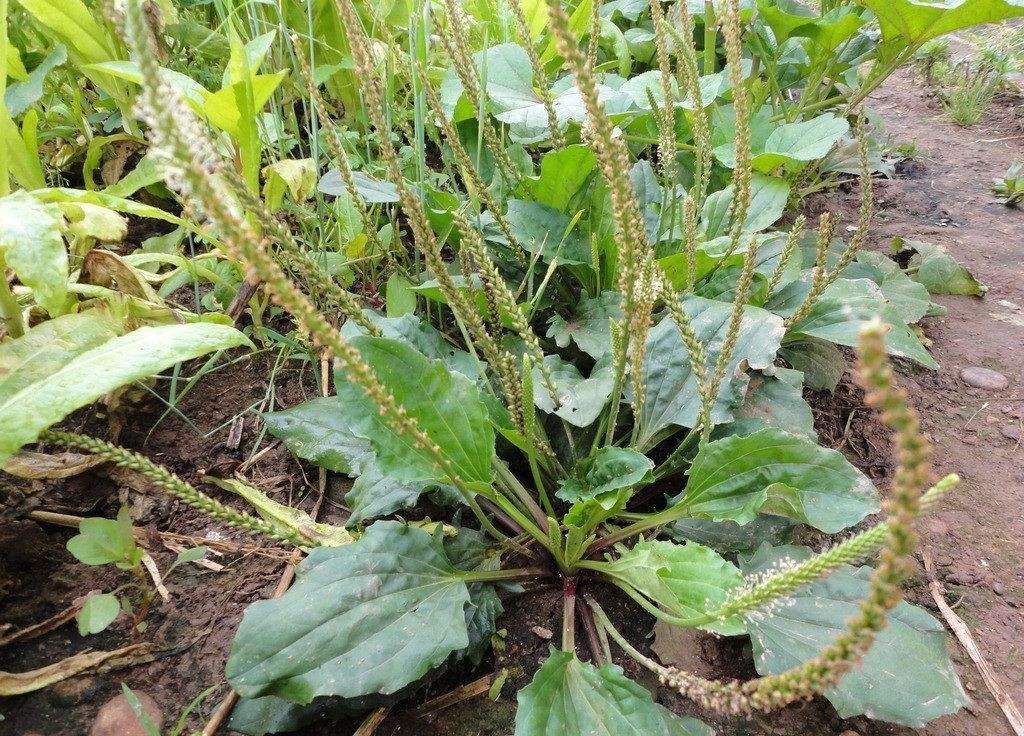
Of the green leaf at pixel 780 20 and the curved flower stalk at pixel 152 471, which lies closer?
the curved flower stalk at pixel 152 471

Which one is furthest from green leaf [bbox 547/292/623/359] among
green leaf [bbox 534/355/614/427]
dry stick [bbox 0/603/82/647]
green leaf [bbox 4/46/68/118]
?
green leaf [bbox 4/46/68/118]

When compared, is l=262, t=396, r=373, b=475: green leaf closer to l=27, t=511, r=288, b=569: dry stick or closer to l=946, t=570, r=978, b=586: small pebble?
l=27, t=511, r=288, b=569: dry stick

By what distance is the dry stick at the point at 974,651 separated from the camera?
1.31 meters

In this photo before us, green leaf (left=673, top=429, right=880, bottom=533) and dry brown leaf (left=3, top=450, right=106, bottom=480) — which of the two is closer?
green leaf (left=673, top=429, right=880, bottom=533)

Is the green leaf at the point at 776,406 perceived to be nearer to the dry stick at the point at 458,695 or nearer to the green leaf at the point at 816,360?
the green leaf at the point at 816,360

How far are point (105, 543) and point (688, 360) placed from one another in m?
1.33

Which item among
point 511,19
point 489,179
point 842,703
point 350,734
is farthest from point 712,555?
point 511,19

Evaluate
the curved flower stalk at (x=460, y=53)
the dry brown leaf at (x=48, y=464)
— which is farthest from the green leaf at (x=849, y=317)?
the dry brown leaf at (x=48, y=464)

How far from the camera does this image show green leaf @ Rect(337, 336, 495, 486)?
1300 mm

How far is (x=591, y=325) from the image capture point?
1.78 metres

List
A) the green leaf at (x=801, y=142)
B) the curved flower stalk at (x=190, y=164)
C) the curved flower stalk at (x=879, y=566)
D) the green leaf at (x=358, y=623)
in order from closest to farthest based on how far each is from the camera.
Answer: the curved flower stalk at (x=879, y=566) → the curved flower stalk at (x=190, y=164) → the green leaf at (x=358, y=623) → the green leaf at (x=801, y=142)

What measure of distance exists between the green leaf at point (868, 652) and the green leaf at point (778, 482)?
14 cm

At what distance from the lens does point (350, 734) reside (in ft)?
3.91

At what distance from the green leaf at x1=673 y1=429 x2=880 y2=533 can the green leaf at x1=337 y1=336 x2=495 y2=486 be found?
0.46 m
